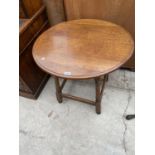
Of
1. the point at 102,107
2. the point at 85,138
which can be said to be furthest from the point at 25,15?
the point at 85,138

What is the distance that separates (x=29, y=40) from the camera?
1.54 meters

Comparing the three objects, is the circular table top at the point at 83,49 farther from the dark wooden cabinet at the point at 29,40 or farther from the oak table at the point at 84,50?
the dark wooden cabinet at the point at 29,40

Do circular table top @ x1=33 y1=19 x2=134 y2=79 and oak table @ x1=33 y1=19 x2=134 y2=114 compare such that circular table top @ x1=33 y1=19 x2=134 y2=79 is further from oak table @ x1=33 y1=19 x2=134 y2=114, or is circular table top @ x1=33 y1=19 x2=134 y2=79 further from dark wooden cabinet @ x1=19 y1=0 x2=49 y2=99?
dark wooden cabinet @ x1=19 y1=0 x2=49 y2=99

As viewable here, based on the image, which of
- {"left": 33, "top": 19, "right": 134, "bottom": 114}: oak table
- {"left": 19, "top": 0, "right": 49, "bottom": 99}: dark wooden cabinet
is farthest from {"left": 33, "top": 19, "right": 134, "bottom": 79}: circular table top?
{"left": 19, "top": 0, "right": 49, "bottom": 99}: dark wooden cabinet

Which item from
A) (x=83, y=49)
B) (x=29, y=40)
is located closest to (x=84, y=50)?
(x=83, y=49)

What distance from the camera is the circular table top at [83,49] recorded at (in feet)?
3.70

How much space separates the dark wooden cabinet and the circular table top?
0.62 ft

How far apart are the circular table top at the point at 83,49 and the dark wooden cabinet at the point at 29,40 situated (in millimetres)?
188

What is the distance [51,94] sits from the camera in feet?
5.74
